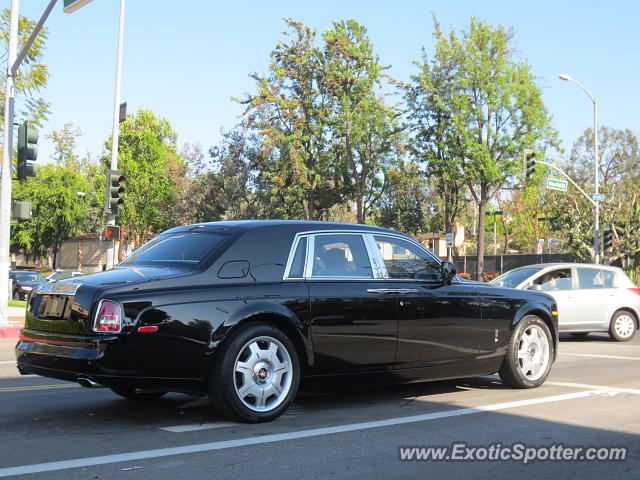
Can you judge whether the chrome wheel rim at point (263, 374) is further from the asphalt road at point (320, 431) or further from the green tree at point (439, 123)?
the green tree at point (439, 123)

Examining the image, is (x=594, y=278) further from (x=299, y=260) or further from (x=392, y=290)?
(x=299, y=260)

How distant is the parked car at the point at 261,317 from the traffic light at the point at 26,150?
33.4ft

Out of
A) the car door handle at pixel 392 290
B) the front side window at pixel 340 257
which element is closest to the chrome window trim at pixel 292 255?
the front side window at pixel 340 257

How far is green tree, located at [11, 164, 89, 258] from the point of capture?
2901 inches

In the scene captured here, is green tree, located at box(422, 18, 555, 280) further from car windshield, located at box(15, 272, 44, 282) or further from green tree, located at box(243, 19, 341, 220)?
car windshield, located at box(15, 272, 44, 282)

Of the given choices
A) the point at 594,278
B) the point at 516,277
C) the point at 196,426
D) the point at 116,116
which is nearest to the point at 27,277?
the point at 116,116

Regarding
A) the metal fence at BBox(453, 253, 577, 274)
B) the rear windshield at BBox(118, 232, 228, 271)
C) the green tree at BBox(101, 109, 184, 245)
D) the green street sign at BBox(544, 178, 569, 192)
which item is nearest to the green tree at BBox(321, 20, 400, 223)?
the metal fence at BBox(453, 253, 577, 274)

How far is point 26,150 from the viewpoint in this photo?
51.6 ft

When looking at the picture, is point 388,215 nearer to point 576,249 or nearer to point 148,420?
point 576,249

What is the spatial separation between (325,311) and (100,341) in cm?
185

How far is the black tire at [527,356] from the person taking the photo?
25.5 ft

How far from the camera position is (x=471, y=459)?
488 centimetres

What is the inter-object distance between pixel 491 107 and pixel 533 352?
125ft

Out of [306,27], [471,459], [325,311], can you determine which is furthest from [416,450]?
[306,27]
